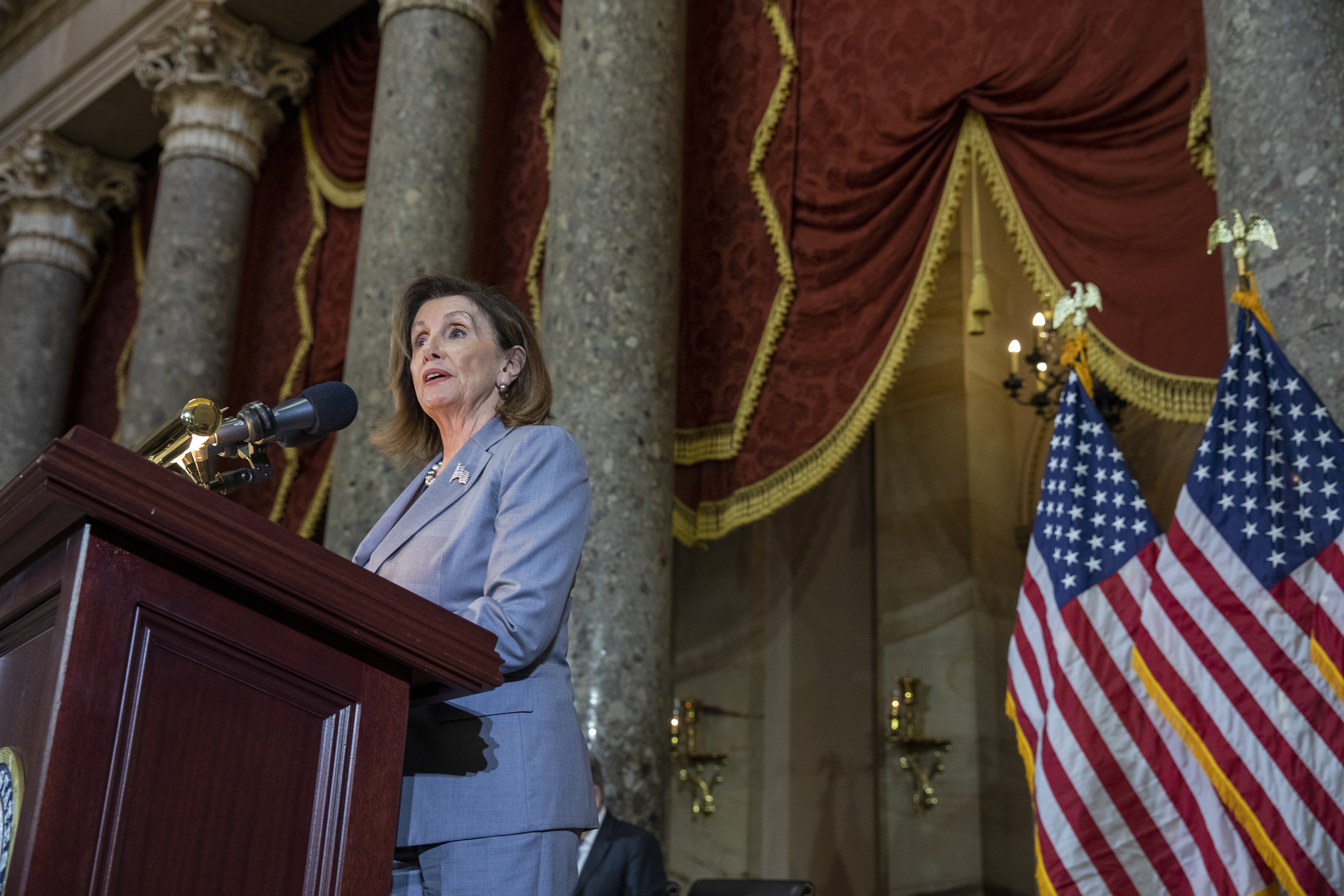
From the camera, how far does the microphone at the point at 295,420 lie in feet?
5.73

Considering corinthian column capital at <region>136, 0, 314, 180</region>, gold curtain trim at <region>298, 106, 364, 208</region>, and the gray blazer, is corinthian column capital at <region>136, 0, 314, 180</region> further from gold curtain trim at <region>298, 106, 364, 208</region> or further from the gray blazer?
the gray blazer

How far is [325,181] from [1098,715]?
5764 mm

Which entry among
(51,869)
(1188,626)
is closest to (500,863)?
(51,869)

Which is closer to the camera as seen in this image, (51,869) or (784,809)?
(51,869)

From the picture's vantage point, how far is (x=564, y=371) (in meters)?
5.02

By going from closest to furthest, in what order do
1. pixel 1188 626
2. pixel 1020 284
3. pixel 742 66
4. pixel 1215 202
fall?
1. pixel 1188 626
2. pixel 1215 202
3. pixel 742 66
4. pixel 1020 284

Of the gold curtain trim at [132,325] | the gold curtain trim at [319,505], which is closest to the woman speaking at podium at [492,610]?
the gold curtain trim at [319,505]

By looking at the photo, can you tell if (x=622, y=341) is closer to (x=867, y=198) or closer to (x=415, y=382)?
(x=867, y=198)

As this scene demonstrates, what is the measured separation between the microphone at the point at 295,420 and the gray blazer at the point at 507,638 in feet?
0.61

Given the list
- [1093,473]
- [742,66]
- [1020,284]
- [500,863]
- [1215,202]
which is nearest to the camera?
[500,863]

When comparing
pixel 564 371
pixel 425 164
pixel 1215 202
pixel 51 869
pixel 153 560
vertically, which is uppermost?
pixel 425 164

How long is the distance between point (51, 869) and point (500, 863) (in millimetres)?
577

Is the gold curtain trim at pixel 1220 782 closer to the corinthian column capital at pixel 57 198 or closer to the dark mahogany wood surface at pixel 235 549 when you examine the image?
the dark mahogany wood surface at pixel 235 549

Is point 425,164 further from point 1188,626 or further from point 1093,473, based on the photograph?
point 1188,626
